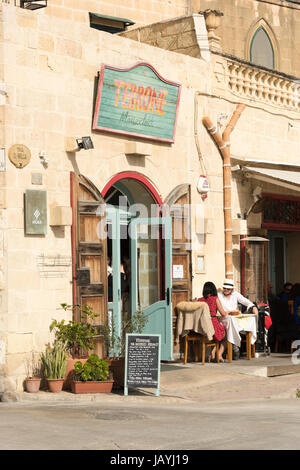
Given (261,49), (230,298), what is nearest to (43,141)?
(230,298)

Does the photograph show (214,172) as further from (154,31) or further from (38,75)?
(38,75)

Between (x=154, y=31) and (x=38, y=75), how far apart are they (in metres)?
4.71

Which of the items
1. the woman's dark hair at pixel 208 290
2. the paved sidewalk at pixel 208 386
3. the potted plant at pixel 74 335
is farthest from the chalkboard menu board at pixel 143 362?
the woman's dark hair at pixel 208 290

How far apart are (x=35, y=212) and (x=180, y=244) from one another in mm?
3518

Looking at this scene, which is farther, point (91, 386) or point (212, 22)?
point (212, 22)

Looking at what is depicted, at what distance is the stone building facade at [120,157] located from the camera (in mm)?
12484

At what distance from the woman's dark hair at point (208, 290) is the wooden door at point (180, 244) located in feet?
1.37

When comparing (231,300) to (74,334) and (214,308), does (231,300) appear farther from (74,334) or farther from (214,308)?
(74,334)

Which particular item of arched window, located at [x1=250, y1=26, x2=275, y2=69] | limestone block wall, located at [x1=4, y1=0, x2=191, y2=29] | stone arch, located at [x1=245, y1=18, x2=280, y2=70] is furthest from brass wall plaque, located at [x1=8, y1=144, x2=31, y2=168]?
arched window, located at [x1=250, y1=26, x2=275, y2=69]

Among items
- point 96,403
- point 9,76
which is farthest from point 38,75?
point 96,403

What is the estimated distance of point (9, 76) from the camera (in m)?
12.4

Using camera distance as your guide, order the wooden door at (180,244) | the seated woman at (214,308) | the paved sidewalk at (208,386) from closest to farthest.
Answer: the paved sidewalk at (208,386) < the seated woman at (214,308) < the wooden door at (180,244)

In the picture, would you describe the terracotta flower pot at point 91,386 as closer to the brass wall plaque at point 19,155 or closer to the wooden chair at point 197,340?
the wooden chair at point 197,340

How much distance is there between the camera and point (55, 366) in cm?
1238
